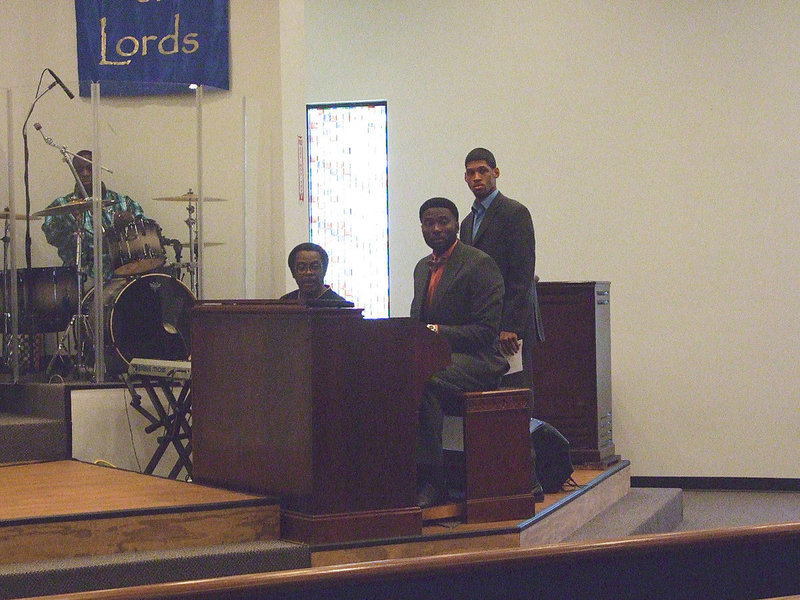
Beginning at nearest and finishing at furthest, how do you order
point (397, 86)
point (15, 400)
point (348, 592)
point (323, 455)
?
1. point (348, 592)
2. point (323, 455)
3. point (15, 400)
4. point (397, 86)

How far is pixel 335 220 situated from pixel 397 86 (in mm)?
1139

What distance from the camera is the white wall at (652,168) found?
7.77 metres

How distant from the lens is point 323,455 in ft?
12.8

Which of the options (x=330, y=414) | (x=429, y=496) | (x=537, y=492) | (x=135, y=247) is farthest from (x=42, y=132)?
(x=537, y=492)

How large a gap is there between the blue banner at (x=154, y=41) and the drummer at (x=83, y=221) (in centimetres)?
114

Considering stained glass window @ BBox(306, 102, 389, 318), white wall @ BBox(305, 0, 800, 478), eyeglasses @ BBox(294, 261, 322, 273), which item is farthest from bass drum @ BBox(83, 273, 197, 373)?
white wall @ BBox(305, 0, 800, 478)

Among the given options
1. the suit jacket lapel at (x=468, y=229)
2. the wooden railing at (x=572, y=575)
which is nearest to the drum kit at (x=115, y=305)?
the suit jacket lapel at (x=468, y=229)

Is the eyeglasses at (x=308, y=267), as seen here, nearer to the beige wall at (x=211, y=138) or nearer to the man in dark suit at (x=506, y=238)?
the man in dark suit at (x=506, y=238)

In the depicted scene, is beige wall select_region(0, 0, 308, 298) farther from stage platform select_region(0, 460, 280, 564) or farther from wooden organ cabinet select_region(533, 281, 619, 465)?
stage platform select_region(0, 460, 280, 564)

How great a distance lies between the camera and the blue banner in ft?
22.8

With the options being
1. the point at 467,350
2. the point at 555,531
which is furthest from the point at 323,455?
the point at 555,531

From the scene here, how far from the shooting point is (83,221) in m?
5.93

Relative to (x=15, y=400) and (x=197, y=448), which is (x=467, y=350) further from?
(x=15, y=400)

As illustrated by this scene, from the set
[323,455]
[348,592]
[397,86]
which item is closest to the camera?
[348,592]
